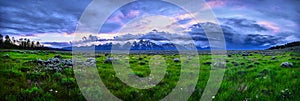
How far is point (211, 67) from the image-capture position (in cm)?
911

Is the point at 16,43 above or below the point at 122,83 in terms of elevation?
above

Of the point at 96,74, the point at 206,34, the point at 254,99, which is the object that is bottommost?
the point at 254,99

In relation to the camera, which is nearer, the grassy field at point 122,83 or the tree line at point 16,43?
the grassy field at point 122,83

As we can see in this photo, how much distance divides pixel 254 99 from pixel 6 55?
7.13 metres

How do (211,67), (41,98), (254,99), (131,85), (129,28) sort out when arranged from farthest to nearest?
(211,67) < (129,28) < (131,85) < (254,99) < (41,98)

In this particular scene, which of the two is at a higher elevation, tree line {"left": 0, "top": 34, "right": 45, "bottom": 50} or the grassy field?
tree line {"left": 0, "top": 34, "right": 45, "bottom": 50}

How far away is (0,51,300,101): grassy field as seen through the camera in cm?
579

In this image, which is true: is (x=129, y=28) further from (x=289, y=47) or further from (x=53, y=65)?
(x=289, y=47)

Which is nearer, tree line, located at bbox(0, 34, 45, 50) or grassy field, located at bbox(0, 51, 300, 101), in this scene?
grassy field, located at bbox(0, 51, 300, 101)

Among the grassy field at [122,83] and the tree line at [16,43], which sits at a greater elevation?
the tree line at [16,43]

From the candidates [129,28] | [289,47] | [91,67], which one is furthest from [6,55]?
[289,47]

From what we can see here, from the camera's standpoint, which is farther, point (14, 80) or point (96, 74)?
point (96, 74)

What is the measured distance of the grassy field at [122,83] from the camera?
579 cm

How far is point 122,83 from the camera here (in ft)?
22.9
